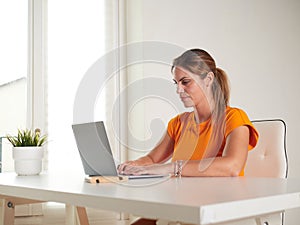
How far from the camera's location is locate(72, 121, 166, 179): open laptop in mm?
1419

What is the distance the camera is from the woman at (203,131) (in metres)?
1.64

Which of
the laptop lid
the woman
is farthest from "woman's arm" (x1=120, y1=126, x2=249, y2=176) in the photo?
the laptop lid

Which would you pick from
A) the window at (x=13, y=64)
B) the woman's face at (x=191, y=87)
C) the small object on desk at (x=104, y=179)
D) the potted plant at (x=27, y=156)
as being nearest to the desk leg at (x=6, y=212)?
the potted plant at (x=27, y=156)

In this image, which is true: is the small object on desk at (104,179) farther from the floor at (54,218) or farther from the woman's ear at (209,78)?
the floor at (54,218)

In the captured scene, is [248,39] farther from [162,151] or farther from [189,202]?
[189,202]

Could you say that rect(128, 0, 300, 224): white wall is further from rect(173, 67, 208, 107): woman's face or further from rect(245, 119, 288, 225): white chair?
rect(245, 119, 288, 225): white chair

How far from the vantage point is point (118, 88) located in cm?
312

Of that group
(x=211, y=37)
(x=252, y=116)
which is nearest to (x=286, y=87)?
(x=252, y=116)

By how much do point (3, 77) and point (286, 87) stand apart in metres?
2.37

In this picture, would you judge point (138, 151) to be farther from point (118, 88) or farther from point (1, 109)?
point (1, 109)

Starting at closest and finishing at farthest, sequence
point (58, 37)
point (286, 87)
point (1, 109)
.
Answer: point (1, 109), point (58, 37), point (286, 87)

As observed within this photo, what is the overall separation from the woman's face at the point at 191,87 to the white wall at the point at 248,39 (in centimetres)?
115

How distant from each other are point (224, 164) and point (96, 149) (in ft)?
1.54

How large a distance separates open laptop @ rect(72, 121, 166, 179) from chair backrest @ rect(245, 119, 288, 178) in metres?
0.61
